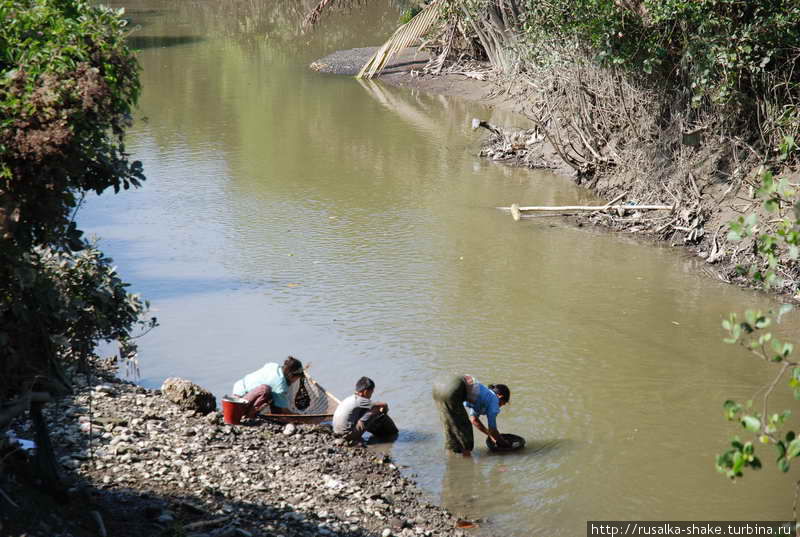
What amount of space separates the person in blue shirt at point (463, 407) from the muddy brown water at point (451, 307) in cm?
22

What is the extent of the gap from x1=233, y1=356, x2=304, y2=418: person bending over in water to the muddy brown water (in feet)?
3.39

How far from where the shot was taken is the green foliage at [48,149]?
4531 mm

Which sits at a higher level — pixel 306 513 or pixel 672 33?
pixel 672 33

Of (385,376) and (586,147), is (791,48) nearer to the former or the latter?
(586,147)

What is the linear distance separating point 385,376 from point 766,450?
4221mm

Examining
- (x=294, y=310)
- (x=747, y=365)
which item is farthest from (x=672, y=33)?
(x=294, y=310)

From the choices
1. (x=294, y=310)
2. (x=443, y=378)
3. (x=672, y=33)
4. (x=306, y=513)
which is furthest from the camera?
(x=672, y=33)

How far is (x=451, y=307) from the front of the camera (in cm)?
1229

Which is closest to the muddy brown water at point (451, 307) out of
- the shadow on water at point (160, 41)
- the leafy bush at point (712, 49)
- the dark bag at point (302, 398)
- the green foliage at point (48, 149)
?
the dark bag at point (302, 398)

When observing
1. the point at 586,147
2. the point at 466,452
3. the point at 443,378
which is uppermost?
the point at 586,147

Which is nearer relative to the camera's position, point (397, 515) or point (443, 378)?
point (397, 515)

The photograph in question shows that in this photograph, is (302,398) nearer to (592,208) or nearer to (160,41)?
(592,208)

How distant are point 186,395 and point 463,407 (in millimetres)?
2826

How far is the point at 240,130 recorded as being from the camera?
74.9 feet
